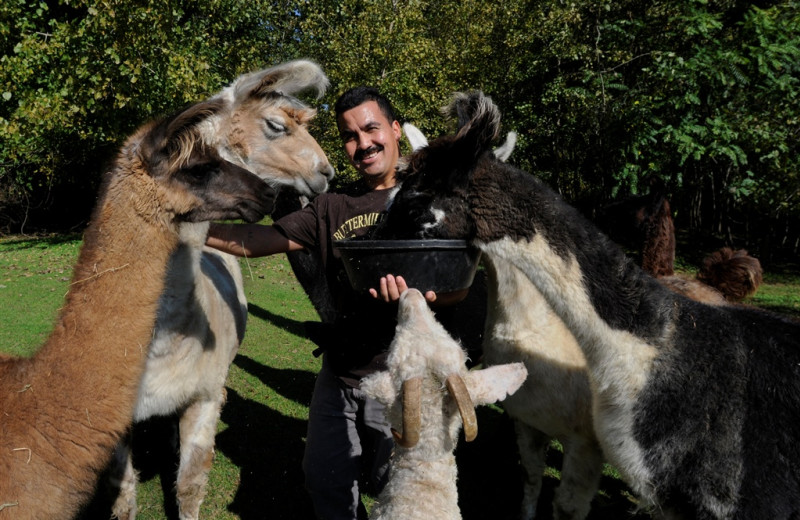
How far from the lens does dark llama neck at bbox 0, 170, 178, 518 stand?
75.8 inches

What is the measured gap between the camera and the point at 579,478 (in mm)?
3156

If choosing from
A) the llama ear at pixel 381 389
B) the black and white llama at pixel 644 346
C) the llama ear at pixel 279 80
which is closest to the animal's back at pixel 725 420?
the black and white llama at pixel 644 346

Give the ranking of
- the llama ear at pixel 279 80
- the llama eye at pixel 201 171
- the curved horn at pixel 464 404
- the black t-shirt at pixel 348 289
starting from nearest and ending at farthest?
the curved horn at pixel 464 404 < the llama eye at pixel 201 171 < the black t-shirt at pixel 348 289 < the llama ear at pixel 279 80

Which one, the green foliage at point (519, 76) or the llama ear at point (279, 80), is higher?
the green foliage at point (519, 76)

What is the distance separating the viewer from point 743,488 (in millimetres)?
2145

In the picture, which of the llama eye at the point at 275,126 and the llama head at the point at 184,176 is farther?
the llama eye at the point at 275,126

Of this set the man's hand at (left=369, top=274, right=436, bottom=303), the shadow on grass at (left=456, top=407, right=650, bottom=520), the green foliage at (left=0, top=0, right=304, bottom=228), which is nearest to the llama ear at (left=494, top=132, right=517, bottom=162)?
the man's hand at (left=369, top=274, right=436, bottom=303)

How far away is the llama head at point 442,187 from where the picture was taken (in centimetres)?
249

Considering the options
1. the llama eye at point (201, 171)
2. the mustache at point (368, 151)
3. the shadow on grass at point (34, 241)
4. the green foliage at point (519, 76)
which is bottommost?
the shadow on grass at point (34, 241)

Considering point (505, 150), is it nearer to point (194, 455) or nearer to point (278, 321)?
point (194, 455)

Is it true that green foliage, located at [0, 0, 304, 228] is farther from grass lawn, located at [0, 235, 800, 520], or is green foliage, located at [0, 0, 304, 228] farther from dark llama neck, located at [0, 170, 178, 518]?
dark llama neck, located at [0, 170, 178, 518]

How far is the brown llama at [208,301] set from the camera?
3.06 m

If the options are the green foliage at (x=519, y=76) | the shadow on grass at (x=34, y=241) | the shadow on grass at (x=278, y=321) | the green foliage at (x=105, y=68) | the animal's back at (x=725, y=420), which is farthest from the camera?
the shadow on grass at (x=34, y=241)

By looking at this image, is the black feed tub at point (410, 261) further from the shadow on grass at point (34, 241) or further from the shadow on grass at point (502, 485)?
the shadow on grass at point (34, 241)
